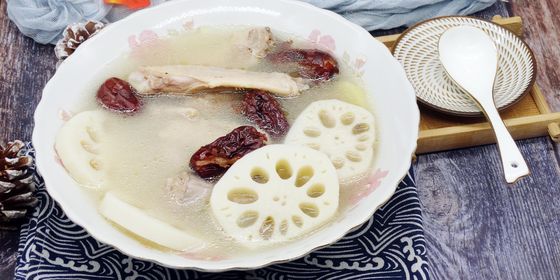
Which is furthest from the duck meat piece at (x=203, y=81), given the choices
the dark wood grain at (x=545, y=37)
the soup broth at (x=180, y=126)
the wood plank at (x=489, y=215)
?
the dark wood grain at (x=545, y=37)

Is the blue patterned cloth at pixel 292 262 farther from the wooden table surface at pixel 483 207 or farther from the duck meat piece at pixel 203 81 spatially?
the duck meat piece at pixel 203 81

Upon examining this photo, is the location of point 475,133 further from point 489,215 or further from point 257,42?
point 257,42

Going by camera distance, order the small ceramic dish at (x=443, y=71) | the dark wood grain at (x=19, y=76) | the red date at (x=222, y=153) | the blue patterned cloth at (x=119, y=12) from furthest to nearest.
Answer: the blue patterned cloth at (x=119, y=12) < the dark wood grain at (x=19, y=76) < the small ceramic dish at (x=443, y=71) < the red date at (x=222, y=153)

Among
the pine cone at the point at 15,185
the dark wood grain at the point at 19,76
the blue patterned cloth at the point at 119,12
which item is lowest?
the dark wood grain at the point at 19,76

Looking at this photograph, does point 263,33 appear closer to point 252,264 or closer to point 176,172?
point 176,172

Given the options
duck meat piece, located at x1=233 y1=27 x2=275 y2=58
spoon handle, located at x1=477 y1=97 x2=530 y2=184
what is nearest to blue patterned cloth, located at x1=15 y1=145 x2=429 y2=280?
spoon handle, located at x1=477 y1=97 x2=530 y2=184

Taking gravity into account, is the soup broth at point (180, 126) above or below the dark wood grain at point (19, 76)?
above

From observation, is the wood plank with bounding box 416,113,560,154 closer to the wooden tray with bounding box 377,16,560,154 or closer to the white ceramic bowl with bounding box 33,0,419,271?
the wooden tray with bounding box 377,16,560,154

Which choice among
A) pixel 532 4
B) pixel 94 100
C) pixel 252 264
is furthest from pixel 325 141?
pixel 532 4
